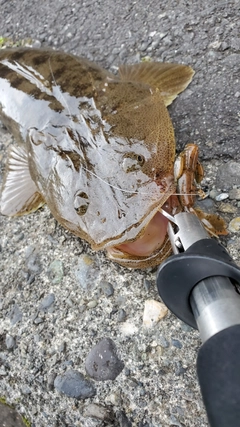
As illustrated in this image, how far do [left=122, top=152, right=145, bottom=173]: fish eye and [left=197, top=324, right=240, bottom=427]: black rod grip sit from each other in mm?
1153

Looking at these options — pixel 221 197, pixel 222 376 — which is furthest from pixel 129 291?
pixel 222 376

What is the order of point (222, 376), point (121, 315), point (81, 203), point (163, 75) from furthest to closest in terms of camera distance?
point (163, 75)
point (121, 315)
point (81, 203)
point (222, 376)

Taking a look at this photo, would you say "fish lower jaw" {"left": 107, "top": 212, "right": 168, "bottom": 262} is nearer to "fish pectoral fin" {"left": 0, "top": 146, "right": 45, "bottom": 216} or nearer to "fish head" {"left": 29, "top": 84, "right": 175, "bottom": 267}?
"fish head" {"left": 29, "top": 84, "right": 175, "bottom": 267}

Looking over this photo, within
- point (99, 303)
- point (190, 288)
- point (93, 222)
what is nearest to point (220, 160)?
point (93, 222)

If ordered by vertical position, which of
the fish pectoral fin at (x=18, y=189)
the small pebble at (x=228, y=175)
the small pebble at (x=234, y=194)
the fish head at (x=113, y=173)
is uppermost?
the fish head at (x=113, y=173)

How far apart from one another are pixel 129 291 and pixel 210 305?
1086 millimetres

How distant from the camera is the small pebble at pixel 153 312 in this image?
2.27 metres

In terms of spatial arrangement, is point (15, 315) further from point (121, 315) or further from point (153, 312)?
point (153, 312)

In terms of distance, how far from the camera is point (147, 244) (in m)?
2.20

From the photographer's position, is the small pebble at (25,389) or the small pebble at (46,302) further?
the small pebble at (46,302)

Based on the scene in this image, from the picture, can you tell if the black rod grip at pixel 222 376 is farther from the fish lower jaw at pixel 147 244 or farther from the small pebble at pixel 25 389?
the small pebble at pixel 25 389

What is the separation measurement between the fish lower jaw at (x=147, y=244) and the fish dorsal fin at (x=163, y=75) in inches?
39.2

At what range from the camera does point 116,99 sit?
8.59ft

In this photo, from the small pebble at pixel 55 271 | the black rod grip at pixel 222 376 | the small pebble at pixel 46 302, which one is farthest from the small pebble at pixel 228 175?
the black rod grip at pixel 222 376
